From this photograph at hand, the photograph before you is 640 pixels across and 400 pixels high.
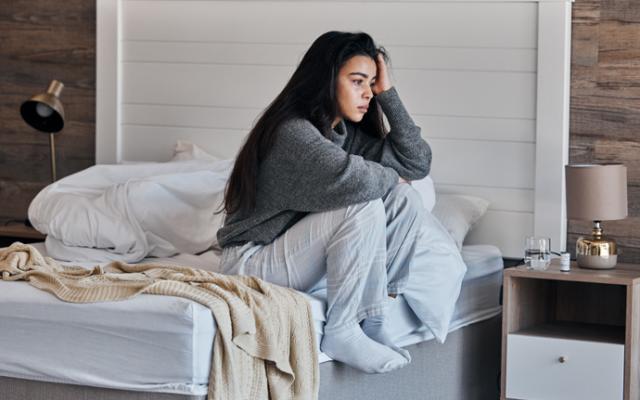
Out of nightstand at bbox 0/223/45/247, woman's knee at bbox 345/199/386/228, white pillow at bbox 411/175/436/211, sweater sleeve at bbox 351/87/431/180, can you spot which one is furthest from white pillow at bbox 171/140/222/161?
woman's knee at bbox 345/199/386/228

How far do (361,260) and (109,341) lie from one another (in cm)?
67

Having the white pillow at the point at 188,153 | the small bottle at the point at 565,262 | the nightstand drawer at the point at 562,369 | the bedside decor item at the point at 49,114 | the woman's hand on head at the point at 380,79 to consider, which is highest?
the woman's hand on head at the point at 380,79

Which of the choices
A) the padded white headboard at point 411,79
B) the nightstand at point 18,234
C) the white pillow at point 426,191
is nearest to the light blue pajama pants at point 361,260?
the white pillow at point 426,191

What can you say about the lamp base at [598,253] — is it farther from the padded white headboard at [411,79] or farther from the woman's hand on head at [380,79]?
the woman's hand on head at [380,79]

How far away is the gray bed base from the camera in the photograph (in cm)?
244

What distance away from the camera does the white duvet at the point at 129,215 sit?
3.38 meters

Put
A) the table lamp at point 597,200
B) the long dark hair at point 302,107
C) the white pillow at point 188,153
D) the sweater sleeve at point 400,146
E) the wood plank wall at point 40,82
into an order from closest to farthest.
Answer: the long dark hair at point 302,107
the sweater sleeve at point 400,146
the table lamp at point 597,200
the white pillow at point 188,153
the wood plank wall at point 40,82

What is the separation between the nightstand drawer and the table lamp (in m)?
0.26

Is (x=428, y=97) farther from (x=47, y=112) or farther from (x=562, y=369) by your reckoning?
(x=47, y=112)

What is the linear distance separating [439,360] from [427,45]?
1.13m

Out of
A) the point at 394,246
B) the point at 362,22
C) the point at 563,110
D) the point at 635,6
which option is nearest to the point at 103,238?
the point at 394,246

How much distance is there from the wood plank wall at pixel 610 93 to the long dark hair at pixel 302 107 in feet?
2.97

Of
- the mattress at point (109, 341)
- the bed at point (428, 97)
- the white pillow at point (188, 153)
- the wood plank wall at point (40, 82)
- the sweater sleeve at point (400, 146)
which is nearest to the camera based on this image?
the mattress at point (109, 341)

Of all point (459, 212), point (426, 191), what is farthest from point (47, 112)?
point (459, 212)
